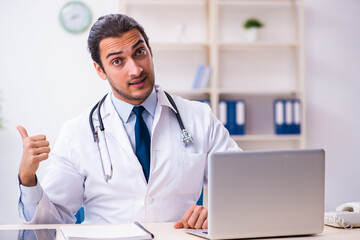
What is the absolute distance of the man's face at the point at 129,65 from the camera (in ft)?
6.08

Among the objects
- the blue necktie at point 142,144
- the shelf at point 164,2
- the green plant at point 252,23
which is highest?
the shelf at point 164,2

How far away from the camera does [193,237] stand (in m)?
1.34

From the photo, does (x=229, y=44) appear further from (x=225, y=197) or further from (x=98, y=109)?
(x=225, y=197)

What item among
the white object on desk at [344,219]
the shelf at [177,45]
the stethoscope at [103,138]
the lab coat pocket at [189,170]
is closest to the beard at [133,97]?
the stethoscope at [103,138]

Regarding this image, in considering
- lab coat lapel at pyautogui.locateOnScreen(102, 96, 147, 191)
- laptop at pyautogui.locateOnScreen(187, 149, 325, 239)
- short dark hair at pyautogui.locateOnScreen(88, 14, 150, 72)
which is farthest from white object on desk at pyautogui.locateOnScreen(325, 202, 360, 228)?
short dark hair at pyautogui.locateOnScreen(88, 14, 150, 72)

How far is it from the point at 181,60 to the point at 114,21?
220 cm

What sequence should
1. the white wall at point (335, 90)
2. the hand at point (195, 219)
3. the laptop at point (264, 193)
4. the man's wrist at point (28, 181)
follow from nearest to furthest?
the laptop at point (264, 193) < the hand at point (195, 219) < the man's wrist at point (28, 181) < the white wall at point (335, 90)

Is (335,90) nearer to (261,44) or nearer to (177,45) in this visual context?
(261,44)

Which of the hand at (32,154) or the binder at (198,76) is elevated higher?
the binder at (198,76)

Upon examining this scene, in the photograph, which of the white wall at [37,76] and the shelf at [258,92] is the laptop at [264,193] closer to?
the shelf at [258,92]

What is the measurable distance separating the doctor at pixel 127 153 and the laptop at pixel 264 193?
53cm

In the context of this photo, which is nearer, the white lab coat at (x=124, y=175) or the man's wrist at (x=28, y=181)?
the man's wrist at (x=28, y=181)

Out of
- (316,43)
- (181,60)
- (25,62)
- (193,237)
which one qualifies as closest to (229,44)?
(181,60)

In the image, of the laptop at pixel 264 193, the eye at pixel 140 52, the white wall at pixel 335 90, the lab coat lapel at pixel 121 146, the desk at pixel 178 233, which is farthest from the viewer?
the white wall at pixel 335 90
